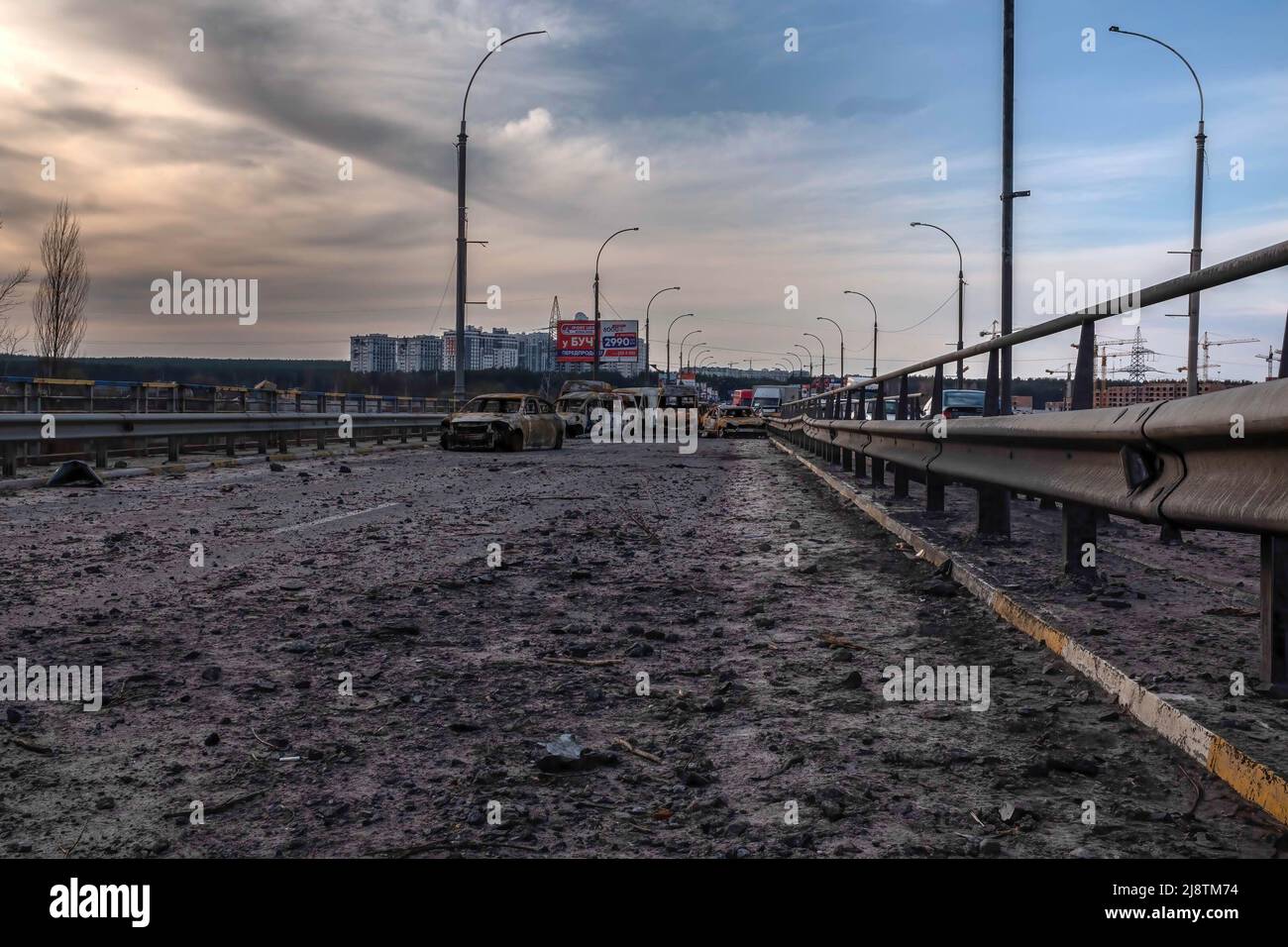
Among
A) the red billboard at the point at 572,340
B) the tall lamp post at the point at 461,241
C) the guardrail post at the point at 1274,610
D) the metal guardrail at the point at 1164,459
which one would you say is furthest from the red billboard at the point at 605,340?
the guardrail post at the point at 1274,610

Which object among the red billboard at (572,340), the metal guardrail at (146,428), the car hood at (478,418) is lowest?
the metal guardrail at (146,428)

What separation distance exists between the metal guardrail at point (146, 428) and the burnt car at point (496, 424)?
2353 mm

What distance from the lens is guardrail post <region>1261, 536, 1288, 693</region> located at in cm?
352

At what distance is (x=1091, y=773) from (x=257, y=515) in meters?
8.78

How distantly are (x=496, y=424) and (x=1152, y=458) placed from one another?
21.9 meters

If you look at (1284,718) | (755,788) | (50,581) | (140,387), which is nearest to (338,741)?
(755,788)

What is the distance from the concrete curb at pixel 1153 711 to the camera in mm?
2709

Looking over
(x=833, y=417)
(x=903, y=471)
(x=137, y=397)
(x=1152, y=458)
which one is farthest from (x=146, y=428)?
(x=1152, y=458)

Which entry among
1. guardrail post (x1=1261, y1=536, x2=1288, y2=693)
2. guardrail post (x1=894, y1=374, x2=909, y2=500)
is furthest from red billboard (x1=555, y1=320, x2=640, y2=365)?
guardrail post (x1=1261, y1=536, x2=1288, y2=693)

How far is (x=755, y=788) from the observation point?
120 inches

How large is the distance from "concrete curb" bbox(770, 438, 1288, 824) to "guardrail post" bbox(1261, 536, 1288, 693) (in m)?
0.45

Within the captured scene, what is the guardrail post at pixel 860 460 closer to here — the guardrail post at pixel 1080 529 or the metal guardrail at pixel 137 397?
the guardrail post at pixel 1080 529

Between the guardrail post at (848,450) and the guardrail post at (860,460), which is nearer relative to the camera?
the guardrail post at (860,460)

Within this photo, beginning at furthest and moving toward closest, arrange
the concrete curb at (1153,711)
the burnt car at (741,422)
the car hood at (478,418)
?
the burnt car at (741,422) < the car hood at (478,418) < the concrete curb at (1153,711)
